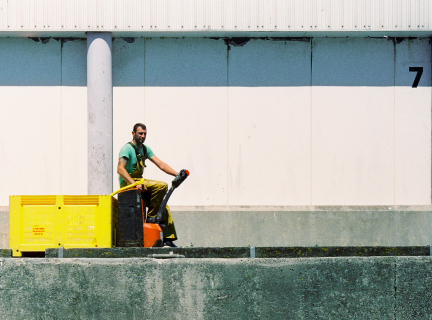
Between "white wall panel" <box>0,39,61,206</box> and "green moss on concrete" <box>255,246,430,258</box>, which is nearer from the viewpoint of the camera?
"green moss on concrete" <box>255,246,430,258</box>

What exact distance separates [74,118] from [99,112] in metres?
0.53

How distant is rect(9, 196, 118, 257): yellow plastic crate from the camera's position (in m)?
5.71

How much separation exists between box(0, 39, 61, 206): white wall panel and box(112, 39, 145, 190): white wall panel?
3.31 ft

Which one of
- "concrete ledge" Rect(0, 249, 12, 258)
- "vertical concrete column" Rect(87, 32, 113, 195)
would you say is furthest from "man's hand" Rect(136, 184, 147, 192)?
"vertical concrete column" Rect(87, 32, 113, 195)

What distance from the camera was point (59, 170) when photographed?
9.91 metres

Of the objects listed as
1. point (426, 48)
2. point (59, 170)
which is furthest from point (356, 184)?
point (59, 170)

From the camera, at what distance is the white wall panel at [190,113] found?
32.6ft

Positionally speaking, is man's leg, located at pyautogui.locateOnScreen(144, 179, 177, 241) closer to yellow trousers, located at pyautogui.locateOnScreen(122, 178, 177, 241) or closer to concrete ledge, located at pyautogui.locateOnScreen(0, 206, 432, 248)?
yellow trousers, located at pyautogui.locateOnScreen(122, 178, 177, 241)

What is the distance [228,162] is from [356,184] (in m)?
2.32

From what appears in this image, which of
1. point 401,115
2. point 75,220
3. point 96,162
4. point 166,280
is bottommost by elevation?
point 166,280

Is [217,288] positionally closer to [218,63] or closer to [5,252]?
[5,252]

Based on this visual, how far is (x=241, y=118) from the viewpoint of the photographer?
1000cm

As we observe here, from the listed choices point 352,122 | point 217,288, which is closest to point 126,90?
point 352,122

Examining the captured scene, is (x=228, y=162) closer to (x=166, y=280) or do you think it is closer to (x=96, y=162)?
(x=96, y=162)
